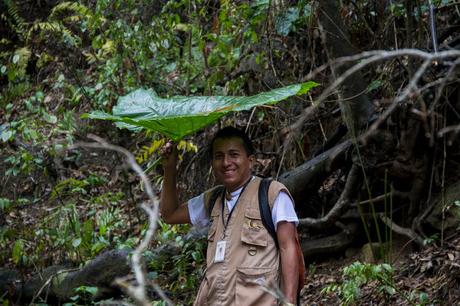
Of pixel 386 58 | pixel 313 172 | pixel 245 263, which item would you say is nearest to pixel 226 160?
pixel 245 263

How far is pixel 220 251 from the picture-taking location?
404cm

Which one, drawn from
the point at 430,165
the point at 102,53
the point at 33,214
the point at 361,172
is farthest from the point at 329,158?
the point at 33,214

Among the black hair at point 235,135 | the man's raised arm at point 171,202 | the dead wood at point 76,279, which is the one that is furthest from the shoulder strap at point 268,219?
the dead wood at point 76,279

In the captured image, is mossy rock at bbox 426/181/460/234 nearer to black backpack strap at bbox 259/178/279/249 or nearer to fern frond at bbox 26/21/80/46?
black backpack strap at bbox 259/178/279/249

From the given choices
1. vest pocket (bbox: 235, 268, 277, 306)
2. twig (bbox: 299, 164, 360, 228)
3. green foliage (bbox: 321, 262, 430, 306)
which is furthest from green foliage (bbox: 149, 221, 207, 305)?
vest pocket (bbox: 235, 268, 277, 306)

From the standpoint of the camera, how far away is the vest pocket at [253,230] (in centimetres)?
395

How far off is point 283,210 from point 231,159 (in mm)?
437

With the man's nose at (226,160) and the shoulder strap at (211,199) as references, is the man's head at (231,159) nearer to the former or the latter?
the man's nose at (226,160)

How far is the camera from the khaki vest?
3924mm

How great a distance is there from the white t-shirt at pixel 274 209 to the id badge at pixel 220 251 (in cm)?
20

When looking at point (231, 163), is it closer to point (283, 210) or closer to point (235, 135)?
point (235, 135)

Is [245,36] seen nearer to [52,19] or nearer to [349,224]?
[349,224]

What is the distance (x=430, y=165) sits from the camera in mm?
6551

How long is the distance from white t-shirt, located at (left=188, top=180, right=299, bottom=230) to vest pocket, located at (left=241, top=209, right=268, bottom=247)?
0.26 ft
